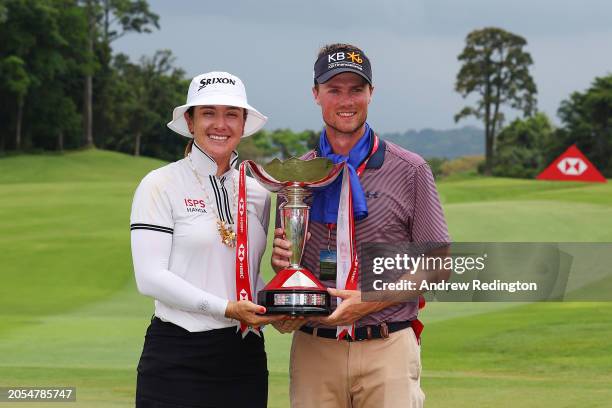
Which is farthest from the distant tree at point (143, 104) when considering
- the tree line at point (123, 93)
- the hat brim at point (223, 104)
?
the hat brim at point (223, 104)

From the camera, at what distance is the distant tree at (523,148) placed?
7300cm

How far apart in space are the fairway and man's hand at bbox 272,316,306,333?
4.03m

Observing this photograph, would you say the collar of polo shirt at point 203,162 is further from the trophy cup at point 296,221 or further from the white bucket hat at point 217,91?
the trophy cup at point 296,221

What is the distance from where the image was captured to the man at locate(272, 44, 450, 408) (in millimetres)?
4586

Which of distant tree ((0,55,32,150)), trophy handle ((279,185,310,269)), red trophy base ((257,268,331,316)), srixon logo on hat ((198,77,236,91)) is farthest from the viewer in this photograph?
distant tree ((0,55,32,150))

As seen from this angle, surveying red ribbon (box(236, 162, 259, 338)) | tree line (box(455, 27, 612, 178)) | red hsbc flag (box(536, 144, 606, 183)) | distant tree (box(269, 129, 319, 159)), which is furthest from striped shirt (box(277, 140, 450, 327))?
distant tree (box(269, 129, 319, 159))

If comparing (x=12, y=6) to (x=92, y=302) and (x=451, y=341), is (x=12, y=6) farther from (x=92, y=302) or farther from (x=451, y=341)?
(x=451, y=341)

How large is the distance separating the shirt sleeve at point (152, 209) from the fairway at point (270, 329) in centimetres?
423

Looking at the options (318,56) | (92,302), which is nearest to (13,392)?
(318,56)

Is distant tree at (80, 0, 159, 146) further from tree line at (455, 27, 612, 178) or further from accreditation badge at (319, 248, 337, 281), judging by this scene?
accreditation badge at (319, 248, 337, 281)

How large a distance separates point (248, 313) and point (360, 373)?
0.63m

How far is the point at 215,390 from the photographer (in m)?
4.66

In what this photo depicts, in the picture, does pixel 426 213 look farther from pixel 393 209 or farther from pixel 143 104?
pixel 143 104

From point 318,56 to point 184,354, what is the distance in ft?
5.01
